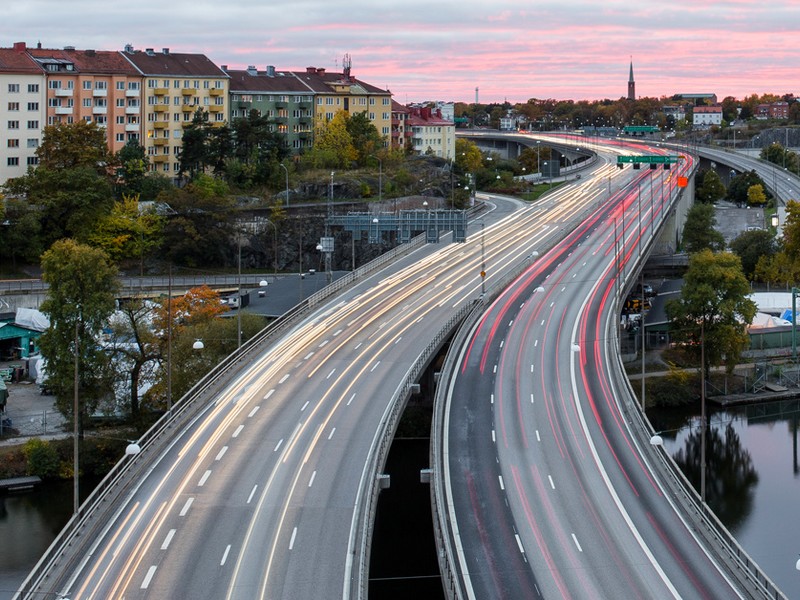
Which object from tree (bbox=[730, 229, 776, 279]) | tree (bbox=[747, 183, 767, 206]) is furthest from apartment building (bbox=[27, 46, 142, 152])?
tree (bbox=[747, 183, 767, 206])

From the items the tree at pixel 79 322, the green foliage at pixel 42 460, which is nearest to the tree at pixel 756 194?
the tree at pixel 79 322

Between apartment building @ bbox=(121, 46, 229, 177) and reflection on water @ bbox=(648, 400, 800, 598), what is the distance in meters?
72.6

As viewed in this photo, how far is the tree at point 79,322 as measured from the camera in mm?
69062

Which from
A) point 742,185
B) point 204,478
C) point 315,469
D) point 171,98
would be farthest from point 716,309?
point 742,185

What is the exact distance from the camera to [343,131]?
5758 inches

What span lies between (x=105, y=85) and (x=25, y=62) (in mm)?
9074

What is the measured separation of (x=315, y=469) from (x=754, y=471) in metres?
32.7

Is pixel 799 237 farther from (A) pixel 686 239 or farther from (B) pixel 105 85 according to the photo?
(B) pixel 105 85

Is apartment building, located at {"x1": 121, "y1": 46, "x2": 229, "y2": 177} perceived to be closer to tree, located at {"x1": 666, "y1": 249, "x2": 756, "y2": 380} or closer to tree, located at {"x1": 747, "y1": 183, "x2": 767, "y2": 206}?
tree, located at {"x1": 666, "y1": 249, "x2": 756, "y2": 380}

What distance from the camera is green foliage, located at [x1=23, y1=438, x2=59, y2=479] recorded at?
2643 inches

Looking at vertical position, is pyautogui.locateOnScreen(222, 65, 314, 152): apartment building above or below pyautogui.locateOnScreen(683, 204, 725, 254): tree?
above

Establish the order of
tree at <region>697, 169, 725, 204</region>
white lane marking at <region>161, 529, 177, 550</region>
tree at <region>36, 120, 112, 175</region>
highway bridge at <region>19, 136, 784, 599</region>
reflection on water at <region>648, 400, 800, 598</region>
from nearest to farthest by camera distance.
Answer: highway bridge at <region>19, 136, 784, 599</region> → white lane marking at <region>161, 529, 177, 550</region> → reflection on water at <region>648, 400, 800, 598</region> → tree at <region>36, 120, 112, 175</region> → tree at <region>697, 169, 725, 204</region>

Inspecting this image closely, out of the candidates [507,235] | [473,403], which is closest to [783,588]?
[473,403]

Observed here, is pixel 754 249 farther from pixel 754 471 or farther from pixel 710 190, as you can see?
pixel 710 190
